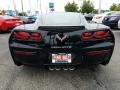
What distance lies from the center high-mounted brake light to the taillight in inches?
30.7

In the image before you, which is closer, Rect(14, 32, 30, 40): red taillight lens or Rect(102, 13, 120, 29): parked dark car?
Rect(14, 32, 30, 40): red taillight lens

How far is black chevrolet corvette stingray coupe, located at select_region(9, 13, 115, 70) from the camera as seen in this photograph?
423 cm

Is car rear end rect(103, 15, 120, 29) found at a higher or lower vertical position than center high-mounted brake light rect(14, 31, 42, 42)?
lower

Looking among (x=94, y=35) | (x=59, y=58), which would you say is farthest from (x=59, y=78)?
(x=94, y=35)

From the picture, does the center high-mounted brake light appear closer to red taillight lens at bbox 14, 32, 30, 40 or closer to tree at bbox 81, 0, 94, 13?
red taillight lens at bbox 14, 32, 30, 40

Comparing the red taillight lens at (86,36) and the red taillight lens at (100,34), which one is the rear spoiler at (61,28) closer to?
the red taillight lens at (86,36)

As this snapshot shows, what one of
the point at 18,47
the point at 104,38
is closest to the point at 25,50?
the point at 18,47

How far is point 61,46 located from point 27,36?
0.66 meters

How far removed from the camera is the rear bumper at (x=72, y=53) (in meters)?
4.23

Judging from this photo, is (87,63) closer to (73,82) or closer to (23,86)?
(73,82)

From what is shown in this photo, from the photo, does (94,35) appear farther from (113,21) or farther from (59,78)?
(113,21)

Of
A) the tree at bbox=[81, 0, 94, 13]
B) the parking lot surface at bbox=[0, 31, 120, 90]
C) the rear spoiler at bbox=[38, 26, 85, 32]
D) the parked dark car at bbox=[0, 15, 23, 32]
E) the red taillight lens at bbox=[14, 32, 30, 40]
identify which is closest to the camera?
the parking lot surface at bbox=[0, 31, 120, 90]

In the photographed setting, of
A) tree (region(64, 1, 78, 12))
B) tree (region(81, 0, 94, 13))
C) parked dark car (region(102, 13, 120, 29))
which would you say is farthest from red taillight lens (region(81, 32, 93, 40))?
tree (region(64, 1, 78, 12))

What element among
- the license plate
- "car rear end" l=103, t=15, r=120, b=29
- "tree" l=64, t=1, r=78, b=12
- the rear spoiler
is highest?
the rear spoiler
